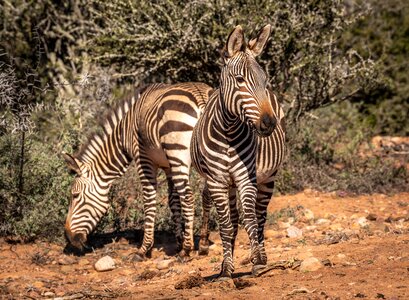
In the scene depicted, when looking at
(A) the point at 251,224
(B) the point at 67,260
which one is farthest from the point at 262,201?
(B) the point at 67,260

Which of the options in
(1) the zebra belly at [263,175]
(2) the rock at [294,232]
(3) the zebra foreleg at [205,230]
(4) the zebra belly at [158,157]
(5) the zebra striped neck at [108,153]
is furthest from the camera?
(5) the zebra striped neck at [108,153]

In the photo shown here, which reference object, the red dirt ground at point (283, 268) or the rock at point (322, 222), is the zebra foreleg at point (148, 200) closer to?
the red dirt ground at point (283, 268)

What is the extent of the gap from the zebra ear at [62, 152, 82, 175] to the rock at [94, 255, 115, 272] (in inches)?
53.1

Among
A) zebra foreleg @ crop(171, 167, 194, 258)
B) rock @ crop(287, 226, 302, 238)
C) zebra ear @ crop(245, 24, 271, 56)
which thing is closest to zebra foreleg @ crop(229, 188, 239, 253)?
zebra ear @ crop(245, 24, 271, 56)

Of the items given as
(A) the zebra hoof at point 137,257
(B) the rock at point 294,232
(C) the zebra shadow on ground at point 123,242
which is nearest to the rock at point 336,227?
(B) the rock at point 294,232

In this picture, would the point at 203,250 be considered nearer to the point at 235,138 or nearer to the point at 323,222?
the point at 323,222

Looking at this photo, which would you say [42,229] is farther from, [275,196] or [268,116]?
[268,116]

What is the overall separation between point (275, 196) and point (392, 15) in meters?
8.32

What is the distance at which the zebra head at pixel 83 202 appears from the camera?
960 centimetres

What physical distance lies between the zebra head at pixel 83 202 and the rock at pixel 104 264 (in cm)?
54

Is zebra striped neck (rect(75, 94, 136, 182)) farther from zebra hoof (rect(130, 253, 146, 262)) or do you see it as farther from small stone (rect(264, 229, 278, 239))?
small stone (rect(264, 229, 278, 239))

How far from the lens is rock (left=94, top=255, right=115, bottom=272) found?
898cm

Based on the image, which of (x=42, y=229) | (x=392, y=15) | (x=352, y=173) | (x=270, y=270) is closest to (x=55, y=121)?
(x=42, y=229)

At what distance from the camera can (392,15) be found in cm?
1800
